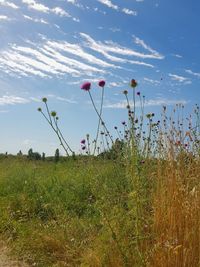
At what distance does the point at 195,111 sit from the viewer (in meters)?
5.42

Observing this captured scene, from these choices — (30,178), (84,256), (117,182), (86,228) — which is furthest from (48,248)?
(30,178)

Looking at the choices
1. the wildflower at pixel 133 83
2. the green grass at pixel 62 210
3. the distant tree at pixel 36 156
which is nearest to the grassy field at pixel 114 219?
the green grass at pixel 62 210

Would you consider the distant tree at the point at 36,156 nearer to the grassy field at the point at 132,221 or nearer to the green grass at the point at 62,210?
the green grass at the point at 62,210

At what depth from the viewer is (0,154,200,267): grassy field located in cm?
357

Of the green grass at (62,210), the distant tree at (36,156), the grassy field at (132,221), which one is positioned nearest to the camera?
the grassy field at (132,221)

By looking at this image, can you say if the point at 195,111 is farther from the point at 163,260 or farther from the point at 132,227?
the point at 163,260

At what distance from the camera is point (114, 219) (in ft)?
13.3

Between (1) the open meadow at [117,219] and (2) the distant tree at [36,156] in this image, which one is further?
Result: (2) the distant tree at [36,156]

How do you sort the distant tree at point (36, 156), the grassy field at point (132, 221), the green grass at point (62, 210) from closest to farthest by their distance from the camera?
the grassy field at point (132, 221) < the green grass at point (62, 210) < the distant tree at point (36, 156)

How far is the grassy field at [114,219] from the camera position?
3.57m

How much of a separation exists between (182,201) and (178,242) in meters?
0.29

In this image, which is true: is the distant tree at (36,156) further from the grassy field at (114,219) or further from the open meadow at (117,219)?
the open meadow at (117,219)

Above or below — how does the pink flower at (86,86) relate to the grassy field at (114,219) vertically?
above

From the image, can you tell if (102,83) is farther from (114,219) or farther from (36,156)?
(36,156)
